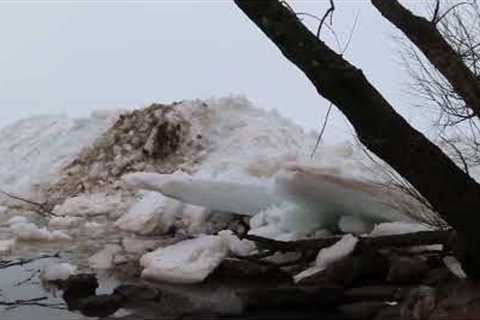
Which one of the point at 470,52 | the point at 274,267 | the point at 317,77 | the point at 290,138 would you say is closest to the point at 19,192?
the point at 290,138

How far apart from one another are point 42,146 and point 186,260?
1137cm

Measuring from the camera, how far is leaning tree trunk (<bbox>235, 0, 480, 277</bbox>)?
467cm

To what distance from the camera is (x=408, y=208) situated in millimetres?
7363

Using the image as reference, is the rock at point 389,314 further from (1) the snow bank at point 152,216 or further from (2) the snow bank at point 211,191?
(1) the snow bank at point 152,216

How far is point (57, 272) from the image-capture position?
24.2 ft

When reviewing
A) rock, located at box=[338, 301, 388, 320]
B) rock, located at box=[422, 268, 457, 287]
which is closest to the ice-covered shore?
rock, located at box=[422, 268, 457, 287]

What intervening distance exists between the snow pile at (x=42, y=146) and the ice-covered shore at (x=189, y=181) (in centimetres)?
5

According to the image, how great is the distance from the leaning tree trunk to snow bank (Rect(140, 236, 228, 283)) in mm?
2888

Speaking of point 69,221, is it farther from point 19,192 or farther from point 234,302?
point 234,302

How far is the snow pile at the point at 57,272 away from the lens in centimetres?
730

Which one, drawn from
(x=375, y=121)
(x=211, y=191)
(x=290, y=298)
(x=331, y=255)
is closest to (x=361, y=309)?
(x=290, y=298)

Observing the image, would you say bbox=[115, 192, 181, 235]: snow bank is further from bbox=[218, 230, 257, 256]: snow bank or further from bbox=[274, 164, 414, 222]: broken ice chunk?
bbox=[274, 164, 414, 222]: broken ice chunk

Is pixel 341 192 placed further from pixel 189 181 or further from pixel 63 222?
pixel 63 222

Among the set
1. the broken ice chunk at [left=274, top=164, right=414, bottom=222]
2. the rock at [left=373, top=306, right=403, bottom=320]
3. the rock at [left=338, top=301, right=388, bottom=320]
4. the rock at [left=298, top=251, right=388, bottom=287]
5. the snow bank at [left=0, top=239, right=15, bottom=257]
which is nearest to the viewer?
the rock at [left=373, top=306, right=403, bottom=320]
